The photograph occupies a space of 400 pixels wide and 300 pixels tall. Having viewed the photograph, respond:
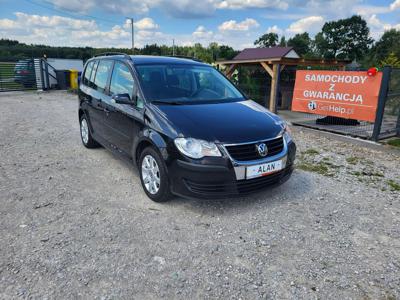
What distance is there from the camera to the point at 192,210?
143 inches

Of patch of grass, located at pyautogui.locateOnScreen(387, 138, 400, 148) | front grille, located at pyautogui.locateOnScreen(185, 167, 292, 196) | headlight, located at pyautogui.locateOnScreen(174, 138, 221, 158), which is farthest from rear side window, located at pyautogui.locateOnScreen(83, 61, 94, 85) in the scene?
patch of grass, located at pyautogui.locateOnScreen(387, 138, 400, 148)

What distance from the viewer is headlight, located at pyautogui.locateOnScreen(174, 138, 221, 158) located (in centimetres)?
321

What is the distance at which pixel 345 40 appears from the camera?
198ft

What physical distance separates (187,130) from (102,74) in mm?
2550

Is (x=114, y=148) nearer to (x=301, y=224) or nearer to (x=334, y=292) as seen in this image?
(x=301, y=224)

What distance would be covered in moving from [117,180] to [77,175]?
0.70m

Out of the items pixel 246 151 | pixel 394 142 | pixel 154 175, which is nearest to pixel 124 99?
pixel 154 175

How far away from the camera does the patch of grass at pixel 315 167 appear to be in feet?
16.6

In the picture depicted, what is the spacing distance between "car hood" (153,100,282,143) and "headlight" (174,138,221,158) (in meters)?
0.06

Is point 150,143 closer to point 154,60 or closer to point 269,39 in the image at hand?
point 154,60

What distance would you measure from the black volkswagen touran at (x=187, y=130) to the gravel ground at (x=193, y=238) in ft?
1.33

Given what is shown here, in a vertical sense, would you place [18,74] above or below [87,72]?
below

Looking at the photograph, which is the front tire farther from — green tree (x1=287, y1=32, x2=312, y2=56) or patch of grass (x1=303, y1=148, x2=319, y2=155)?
green tree (x1=287, y1=32, x2=312, y2=56)

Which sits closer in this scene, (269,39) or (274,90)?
(274,90)
